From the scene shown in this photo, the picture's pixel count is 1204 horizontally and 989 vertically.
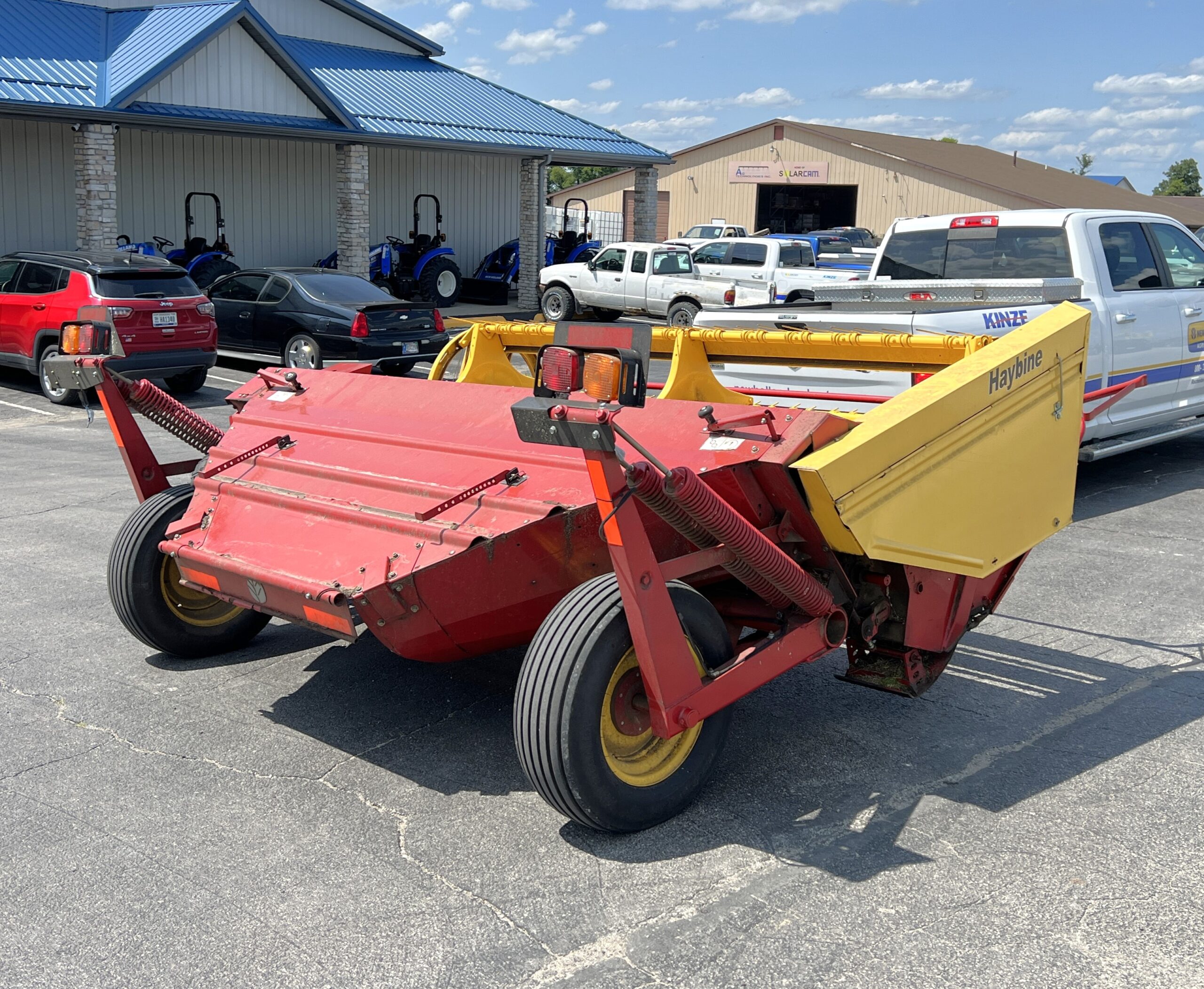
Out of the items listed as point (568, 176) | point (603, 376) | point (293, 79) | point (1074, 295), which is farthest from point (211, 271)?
point (568, 176)

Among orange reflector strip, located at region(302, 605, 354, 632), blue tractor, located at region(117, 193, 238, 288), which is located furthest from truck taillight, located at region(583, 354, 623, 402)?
blue tractor, located at region(117, 193, 238, 288)

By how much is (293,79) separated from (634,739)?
21497 mm

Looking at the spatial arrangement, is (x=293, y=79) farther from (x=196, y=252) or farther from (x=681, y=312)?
(x=681, y=312)

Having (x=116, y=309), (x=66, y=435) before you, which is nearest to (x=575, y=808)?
(x=66, y=435)

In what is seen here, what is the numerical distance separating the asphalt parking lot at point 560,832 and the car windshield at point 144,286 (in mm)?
9062

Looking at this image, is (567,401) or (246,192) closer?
(567,401)

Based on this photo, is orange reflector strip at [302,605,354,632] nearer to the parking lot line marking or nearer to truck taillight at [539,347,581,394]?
truck taillight at [539,347,581,394]

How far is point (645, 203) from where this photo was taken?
29891mm

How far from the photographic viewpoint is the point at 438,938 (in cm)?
334

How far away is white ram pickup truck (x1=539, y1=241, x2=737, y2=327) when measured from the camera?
23219mm

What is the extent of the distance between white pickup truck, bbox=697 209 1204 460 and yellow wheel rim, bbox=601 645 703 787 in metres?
3.78

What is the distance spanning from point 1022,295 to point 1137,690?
3.79 meters

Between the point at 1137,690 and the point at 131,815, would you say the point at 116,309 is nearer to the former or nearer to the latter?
the point at 131,815

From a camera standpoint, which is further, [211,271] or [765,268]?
[765,268]
